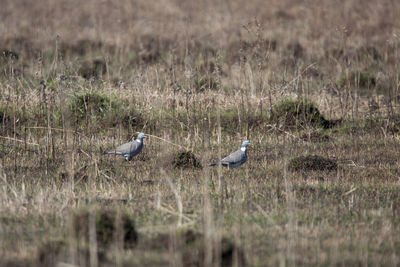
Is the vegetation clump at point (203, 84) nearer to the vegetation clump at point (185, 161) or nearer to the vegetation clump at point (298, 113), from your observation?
the vegetation clump at point (298, 113)

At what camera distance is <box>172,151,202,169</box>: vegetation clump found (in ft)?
29.3

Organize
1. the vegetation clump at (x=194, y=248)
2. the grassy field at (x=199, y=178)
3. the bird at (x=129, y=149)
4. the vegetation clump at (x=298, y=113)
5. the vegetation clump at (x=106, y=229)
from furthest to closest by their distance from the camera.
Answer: the vegetation clump at (x=298, y=113) < the bird at (x=129, y=149) < the vegetation clump at (x=106, y=229) < the grassy field at (x=199, y=178) < the vegetation clump at (x=194, y=248)

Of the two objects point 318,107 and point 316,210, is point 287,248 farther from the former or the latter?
point 318,107

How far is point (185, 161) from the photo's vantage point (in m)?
8.97

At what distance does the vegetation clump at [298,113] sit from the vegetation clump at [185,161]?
327 centimetres

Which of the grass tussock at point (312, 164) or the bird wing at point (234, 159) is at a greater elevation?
the bird wing at point (234, 159)

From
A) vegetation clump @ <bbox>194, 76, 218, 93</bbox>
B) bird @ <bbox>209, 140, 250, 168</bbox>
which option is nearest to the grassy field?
bird @ <bbox>209, 140, 250, 168</bbox>

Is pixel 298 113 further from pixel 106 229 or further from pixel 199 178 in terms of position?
pixel 106 229

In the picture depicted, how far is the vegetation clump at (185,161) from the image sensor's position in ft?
29.3

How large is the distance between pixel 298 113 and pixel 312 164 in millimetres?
3521

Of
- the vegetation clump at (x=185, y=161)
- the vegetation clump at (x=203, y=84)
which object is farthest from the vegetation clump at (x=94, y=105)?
the vegetation clump at (x=185, y=161)

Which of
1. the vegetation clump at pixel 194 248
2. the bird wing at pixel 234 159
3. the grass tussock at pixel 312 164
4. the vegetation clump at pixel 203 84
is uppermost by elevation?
the vegetation clump at pixel 203 84

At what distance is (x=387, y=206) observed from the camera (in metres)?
6.88

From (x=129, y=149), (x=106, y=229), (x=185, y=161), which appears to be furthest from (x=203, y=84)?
(x=106, y=229)
